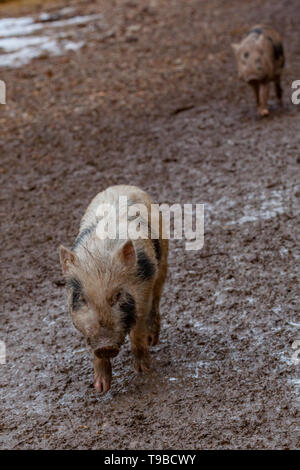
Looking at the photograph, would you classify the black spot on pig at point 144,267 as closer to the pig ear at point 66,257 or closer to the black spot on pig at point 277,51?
the pig ear at point 66,257

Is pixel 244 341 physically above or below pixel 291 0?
below

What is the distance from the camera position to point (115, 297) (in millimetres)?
3691

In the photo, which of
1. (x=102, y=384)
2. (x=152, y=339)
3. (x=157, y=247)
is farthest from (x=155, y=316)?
(x=102, y=384)

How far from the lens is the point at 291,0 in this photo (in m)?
14.1

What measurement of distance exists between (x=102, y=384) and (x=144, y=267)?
2.47 feet

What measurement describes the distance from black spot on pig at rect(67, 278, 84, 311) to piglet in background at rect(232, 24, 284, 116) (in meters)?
5.39

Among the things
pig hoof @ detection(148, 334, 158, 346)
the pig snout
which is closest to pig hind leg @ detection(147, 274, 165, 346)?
pig hoof @ detection(148, 334, 158, 346)

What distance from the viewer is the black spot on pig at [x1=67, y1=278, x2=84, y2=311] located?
12.1 ft

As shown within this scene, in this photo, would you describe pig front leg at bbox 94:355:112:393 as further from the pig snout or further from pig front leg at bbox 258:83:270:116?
pig front leg at bbox 258:83:270:116

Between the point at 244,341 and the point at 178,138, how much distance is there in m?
4.21

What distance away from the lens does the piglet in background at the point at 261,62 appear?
27.6ft

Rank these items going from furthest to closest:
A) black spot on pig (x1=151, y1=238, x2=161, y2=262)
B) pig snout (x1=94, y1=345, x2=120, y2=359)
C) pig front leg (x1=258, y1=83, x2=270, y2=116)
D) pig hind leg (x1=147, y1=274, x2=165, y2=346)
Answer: pig front leg (x1=258, y1=83, x2=270, y2=116) < pig hind leg (x1=147, y1=274, x2=165, y2=346) < black spot on pig (x1=151, y1=238, x2=161, y2=262) < pig snout (x1=94, y1=345, x2=120, y2=359)
